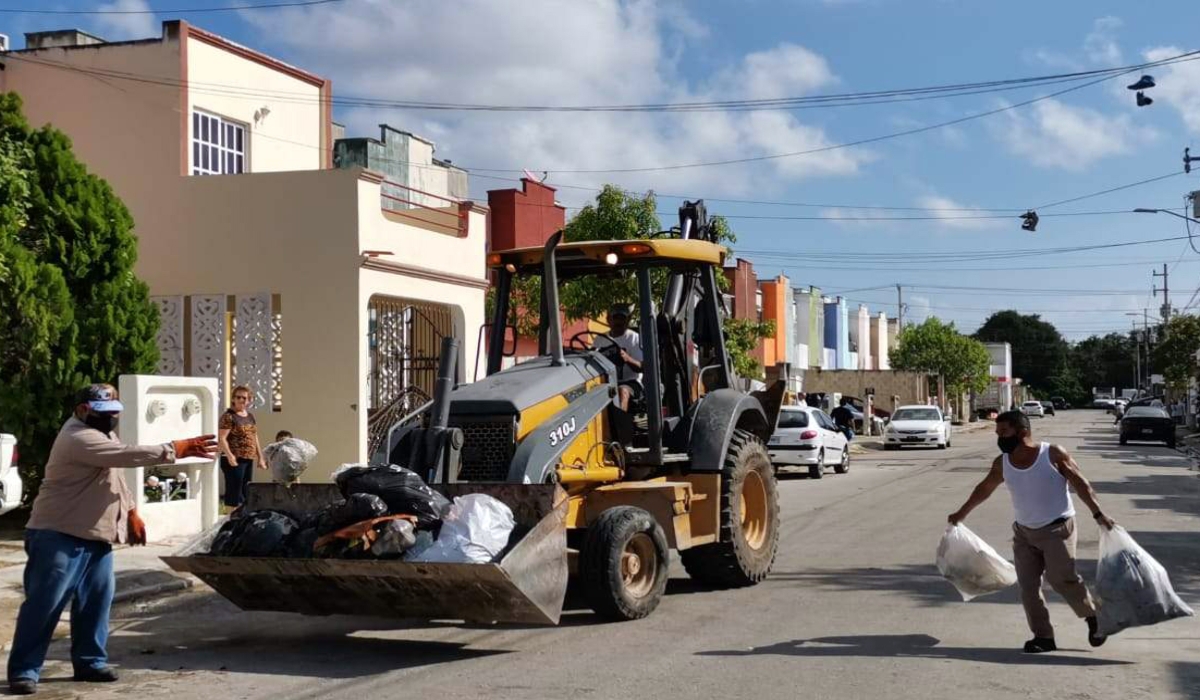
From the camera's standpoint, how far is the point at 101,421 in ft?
25.3

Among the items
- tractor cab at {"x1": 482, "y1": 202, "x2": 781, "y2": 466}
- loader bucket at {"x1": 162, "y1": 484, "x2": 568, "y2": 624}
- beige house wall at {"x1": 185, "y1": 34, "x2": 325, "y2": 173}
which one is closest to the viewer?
loader bucket at {"x1": 162, "y1": 484, "x2": 568, "y2": 624}

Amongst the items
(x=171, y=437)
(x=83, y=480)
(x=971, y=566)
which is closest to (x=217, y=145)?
(x=171, y=437)

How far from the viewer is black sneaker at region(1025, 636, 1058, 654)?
8086 millimetres

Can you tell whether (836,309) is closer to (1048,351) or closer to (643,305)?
(643,305)

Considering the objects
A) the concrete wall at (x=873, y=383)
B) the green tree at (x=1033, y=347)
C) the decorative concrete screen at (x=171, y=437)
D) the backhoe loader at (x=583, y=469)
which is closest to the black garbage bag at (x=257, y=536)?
the backhoe loader at (x=583, y=469)

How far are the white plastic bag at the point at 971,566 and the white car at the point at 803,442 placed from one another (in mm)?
17220

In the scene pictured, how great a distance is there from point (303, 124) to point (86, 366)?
31.8 ft

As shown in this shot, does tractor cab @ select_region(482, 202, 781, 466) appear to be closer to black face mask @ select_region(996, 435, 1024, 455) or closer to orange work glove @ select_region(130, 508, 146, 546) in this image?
orange work glove @ select_region(130, 508, 146, 546)

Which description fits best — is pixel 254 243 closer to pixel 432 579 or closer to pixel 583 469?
pixel 583 469

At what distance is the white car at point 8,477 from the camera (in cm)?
1127

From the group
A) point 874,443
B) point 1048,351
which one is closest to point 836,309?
point 874,443

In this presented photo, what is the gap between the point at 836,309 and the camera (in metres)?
73.4

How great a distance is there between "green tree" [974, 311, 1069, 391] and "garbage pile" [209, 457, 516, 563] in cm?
14214

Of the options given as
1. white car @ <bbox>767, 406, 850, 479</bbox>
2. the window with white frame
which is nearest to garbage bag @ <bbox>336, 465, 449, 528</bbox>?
the window with white frame
